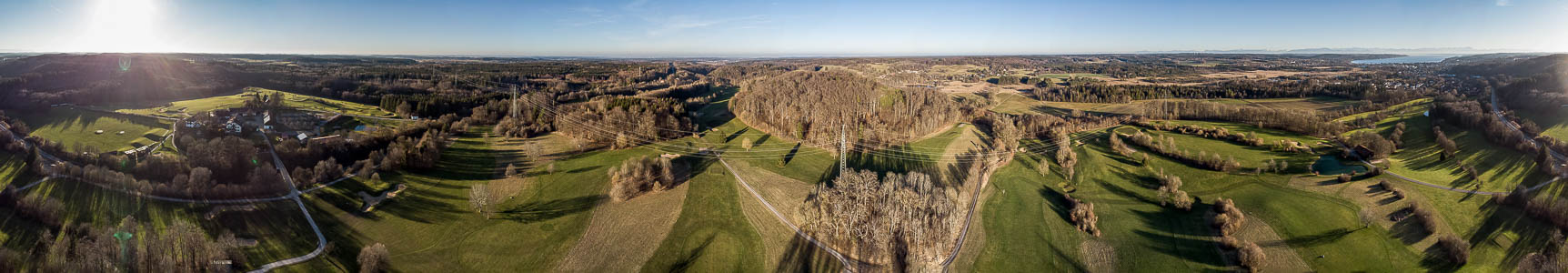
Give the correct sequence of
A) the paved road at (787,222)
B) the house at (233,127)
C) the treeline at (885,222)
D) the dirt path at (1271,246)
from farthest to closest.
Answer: the house at (233,127) → the treeline at (885,222) → the paved road at (787,222) → the dirt path at (1271,246)

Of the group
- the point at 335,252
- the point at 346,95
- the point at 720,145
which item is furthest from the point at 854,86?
the point at 346,95

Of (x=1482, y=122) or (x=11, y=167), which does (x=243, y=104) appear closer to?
(x=11, y=167)

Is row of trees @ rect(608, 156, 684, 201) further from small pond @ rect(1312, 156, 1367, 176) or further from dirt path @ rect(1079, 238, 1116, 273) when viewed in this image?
small pond @ rect(1312, 156, 1367, 176)

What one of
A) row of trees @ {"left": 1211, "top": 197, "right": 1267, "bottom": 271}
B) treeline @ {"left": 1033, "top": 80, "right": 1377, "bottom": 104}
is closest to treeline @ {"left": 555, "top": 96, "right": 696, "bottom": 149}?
row of trees @ {"left": 1211, "top": 197, "right": 1267, "bottom": 271}

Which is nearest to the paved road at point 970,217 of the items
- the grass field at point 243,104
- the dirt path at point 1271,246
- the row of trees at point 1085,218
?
the row of trees at point 1085,218

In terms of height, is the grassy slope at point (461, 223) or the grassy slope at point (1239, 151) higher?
the grassy slope at point (1239, 151)

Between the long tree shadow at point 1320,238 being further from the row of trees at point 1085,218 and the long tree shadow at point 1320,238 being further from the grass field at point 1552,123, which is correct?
the grass field at point 1552,123

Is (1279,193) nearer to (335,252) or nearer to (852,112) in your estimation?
(852,112)

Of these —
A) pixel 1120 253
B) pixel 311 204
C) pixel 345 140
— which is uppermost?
pixel 345 140
